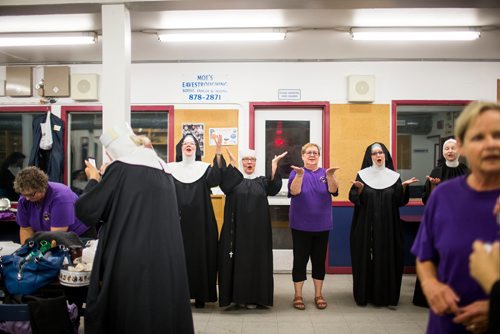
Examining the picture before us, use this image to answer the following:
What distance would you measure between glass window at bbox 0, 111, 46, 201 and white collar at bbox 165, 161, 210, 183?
282 centimetres

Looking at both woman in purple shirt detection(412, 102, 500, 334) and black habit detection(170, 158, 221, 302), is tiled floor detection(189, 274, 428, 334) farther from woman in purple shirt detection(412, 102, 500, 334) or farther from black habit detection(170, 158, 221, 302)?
woman in purple shirt detection(412, 102, 500, 334)

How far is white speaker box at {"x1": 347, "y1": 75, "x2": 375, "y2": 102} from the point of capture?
16.1 ft

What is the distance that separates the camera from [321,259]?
3703 mm

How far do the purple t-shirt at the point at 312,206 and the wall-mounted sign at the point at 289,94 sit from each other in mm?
1590

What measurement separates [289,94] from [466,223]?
3.91 m

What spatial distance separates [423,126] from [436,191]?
415 cm

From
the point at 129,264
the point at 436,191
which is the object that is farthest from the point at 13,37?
the point at 436,191

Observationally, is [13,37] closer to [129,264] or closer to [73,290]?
[73,290]

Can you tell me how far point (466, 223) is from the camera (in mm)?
1289

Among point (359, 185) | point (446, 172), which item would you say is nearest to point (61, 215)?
point (359, 185)

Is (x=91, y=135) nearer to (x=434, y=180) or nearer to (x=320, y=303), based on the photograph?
(x=320, y=303)

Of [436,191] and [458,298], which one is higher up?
[436,191]

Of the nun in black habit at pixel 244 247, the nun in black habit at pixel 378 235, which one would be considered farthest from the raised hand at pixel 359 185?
the nun in black habit at pixel 244 247

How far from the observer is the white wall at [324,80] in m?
4.98
